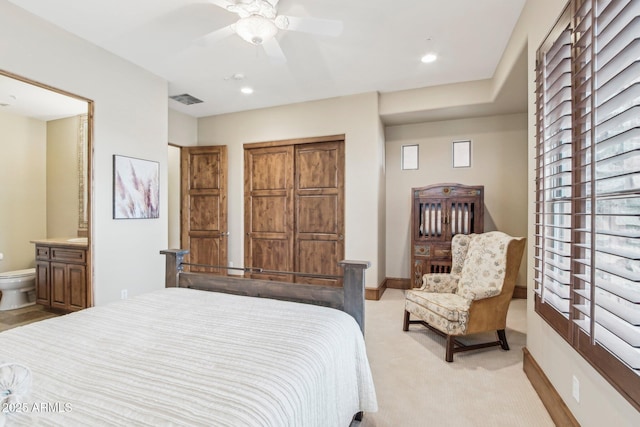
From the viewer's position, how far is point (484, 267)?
2844 millimetres

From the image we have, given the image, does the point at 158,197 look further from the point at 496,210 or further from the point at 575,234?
the point at 496,210

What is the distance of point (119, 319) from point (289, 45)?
283 centimetres

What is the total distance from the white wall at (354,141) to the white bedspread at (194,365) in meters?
2.68

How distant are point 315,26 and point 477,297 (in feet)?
8.98

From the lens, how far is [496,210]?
4512mm

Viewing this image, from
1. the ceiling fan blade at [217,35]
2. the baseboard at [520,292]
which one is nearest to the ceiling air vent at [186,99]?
the ceiling fan blade at [217,35]

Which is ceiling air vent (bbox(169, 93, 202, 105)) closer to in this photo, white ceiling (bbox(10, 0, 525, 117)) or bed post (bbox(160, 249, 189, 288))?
white ceiling (bbox(10, 0, 525, 117))

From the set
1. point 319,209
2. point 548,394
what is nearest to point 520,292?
point 548,394

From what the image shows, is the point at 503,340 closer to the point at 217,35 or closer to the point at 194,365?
the point at 194,365

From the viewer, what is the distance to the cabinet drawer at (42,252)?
334 cm

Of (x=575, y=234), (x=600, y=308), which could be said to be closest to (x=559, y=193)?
(x=575, y=234)

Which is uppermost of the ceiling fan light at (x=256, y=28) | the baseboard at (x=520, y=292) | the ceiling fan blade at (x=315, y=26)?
the ceiling fan blade at (x=315, y=26)

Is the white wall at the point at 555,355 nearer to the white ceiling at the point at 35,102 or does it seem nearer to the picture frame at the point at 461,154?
the picture frame at the point at 461,154

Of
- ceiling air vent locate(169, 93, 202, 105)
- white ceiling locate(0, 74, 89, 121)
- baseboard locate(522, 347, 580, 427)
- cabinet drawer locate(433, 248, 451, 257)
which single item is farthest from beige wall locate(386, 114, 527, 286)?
white ceiling locate(0, 74, 89, 121)
